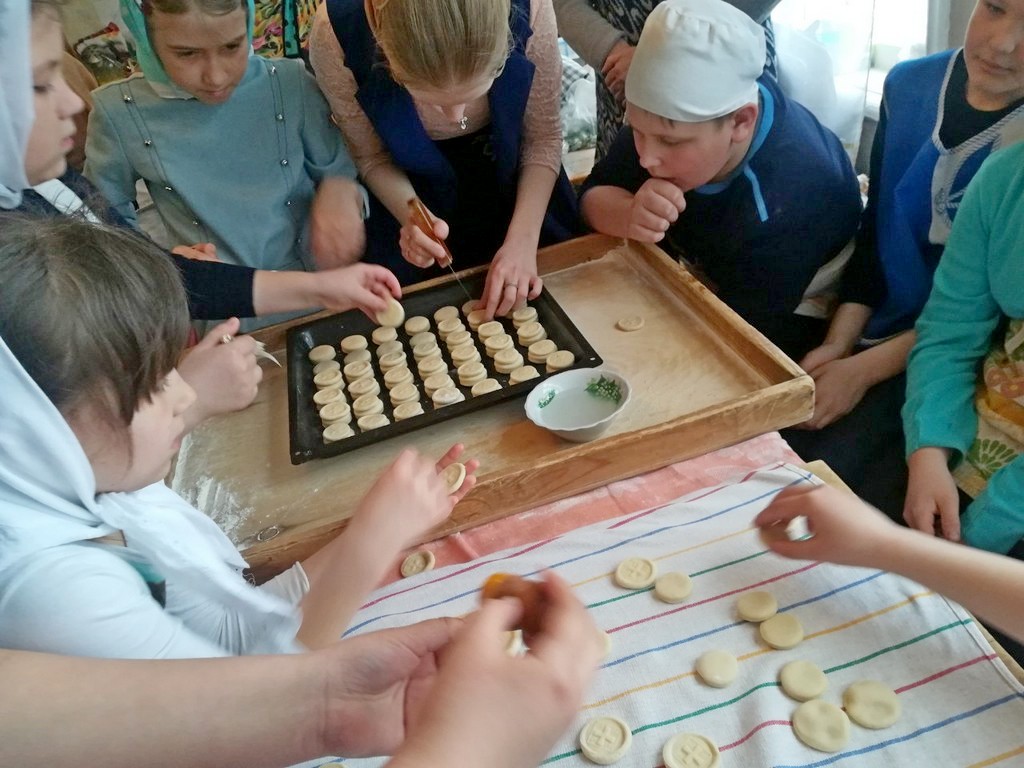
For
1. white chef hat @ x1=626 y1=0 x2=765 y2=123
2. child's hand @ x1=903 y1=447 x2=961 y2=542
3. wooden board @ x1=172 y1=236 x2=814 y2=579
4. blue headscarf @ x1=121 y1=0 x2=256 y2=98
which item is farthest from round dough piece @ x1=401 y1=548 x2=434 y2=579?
blue headscarf @ x1=121 y1=0 x2=256 y2=98

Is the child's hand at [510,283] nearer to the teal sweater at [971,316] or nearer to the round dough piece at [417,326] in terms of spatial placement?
the round dough piece at [417,326]

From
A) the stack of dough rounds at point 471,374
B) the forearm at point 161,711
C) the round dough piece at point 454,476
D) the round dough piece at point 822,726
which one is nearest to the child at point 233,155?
the stack of dough rounds at point 471,374

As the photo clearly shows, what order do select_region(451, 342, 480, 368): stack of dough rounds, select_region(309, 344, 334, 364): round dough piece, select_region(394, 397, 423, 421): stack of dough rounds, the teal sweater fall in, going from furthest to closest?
1. select_region(309, 344, 334, 364): round dough piece
2. select_region(451, 342, 480, 368): stack of dough rounds
3. select_region(394, 397, 423, 421): stack of dough rounds
4. the teal sweater

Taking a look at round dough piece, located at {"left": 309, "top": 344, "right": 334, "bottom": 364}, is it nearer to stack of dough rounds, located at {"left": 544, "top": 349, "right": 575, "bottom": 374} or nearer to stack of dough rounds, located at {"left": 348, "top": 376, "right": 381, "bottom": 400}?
stack of dough rounds, located at {"left": 348, "top": 376, "right": 381, "bottom": 400}

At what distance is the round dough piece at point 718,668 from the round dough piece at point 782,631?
1.8 inches

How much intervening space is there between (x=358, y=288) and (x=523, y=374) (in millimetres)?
367

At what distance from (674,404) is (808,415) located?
0.19 metres

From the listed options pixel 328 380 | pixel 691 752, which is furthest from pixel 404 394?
pixel 691 752

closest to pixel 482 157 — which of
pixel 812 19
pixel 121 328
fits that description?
pixel 121 328

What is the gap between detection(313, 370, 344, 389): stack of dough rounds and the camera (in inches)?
52.1

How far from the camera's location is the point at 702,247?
1567mm

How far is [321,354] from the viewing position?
4.64 ft

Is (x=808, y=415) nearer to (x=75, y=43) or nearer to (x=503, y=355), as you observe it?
(x=503, y=355)

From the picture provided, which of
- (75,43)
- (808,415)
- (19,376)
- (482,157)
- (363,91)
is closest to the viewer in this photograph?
(19,376)
